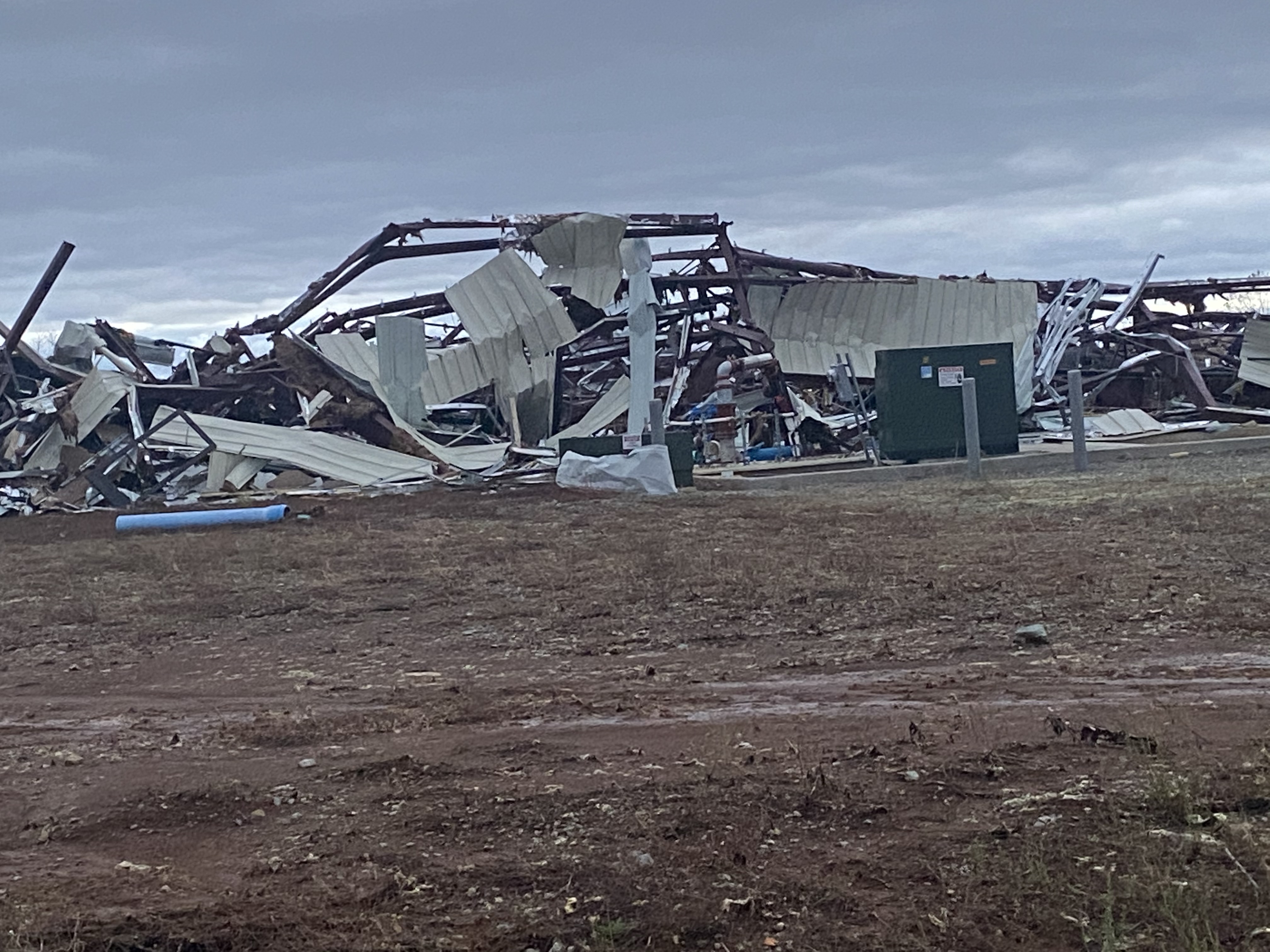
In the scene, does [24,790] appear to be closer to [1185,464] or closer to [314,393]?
[1185,464]

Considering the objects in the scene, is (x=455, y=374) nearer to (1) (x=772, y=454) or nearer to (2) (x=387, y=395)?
(2) (x=387, y=395)

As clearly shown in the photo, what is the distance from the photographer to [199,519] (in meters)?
15.3

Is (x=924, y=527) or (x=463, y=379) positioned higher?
(x=463, y=379)

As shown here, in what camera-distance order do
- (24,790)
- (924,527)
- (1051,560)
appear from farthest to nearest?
(924,527)
(1051,560)
(24,790)

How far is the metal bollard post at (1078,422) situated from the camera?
1662 centimetres

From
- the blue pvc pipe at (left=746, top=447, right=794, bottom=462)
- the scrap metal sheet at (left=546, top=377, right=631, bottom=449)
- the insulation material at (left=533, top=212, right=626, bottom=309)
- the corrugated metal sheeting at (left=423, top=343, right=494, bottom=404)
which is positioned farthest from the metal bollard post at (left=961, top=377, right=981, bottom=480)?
the corrugated metal sheeting at (left=423, top=343, right=494, bottom=404)

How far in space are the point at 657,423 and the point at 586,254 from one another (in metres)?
10.5

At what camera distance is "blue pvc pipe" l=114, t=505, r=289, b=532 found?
15281mm

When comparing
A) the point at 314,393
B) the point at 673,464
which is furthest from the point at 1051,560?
the point at 314,393

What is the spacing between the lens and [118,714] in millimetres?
6160

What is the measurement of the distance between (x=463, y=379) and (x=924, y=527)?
16.3 metres

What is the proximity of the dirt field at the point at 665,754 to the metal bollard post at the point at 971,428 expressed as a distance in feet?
21.2

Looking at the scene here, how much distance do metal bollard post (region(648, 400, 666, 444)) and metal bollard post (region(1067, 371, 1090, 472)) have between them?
16.4ft

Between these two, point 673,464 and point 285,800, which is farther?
point 673,464
